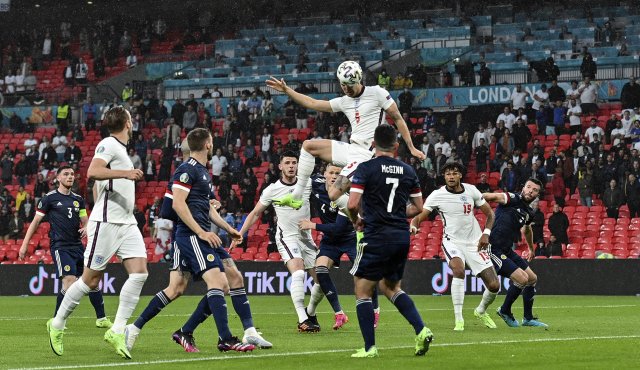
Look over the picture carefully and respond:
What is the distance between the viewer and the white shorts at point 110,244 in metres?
12.0

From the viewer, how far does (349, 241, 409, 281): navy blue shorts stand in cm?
1102

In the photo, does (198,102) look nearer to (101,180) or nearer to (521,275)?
(521,275)

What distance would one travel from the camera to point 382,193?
436 inches

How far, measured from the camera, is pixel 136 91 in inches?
1731

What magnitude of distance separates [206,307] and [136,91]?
32559 mm

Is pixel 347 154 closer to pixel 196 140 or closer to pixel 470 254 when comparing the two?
pixel 196 140

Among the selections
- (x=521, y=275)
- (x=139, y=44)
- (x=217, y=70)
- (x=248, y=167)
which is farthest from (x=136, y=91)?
(x=521, y=275)

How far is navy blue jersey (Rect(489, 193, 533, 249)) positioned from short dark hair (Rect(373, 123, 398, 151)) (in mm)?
6010

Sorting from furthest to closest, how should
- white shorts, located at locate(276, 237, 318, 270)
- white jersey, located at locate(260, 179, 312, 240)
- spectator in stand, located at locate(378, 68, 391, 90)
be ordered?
spectator in stand, located at locate(378, 68, 391, 90) → white shorts, located at locate(276, 237, 318, 270) → white jersey, located at locate(260, 179, 312, 240)

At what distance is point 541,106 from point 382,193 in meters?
23.0

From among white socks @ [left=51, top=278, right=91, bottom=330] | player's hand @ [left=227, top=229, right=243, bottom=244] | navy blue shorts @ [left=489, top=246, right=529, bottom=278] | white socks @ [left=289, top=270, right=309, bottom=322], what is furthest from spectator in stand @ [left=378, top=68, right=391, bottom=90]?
white socks @ [left=51, top=278, right=91, bottom=330]

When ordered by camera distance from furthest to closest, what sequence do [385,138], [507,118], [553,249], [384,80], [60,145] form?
[60,145]
[384,80]
[507,118]
[553,249]
[385,138]

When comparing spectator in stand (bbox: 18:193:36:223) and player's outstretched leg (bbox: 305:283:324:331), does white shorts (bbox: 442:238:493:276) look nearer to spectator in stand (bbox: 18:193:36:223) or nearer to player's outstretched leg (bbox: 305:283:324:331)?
player's outstretched leg (bbox: 305:283:324:331)

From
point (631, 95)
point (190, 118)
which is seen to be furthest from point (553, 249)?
point (190, 118)
